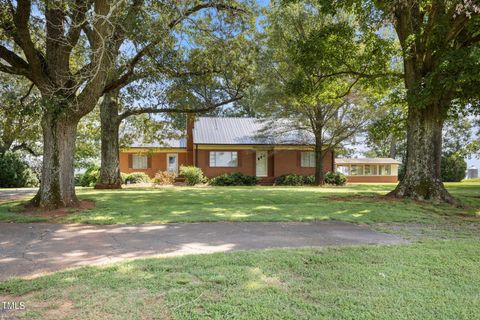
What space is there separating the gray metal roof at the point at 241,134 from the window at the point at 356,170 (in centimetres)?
1417

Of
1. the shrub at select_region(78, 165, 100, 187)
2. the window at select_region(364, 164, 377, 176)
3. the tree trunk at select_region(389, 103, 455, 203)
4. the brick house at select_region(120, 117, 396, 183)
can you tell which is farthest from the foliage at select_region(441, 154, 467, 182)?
the shrub at select_region(78, 165, 100, 187)

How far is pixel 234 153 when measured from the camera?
2783 centimetres

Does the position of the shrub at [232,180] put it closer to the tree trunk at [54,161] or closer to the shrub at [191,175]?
the shrub at [191,175]

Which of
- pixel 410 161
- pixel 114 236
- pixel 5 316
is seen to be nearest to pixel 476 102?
pixel 410 161

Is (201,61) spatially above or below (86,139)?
above

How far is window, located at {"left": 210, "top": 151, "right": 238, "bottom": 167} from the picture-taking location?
27.5 meters

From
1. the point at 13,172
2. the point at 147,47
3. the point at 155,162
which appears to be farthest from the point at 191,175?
the point at 147,47

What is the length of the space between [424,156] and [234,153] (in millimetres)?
16801

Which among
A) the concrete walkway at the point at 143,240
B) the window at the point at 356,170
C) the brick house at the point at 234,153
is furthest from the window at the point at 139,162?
the concrete walkway at the point at 143,240

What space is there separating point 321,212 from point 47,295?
710 centimetres

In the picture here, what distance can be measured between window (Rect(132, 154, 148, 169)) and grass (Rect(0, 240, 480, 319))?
1023 inches

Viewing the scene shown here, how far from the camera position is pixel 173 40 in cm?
1226

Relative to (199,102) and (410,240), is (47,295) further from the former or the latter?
(199,102)

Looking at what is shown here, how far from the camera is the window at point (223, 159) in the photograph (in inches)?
1084
